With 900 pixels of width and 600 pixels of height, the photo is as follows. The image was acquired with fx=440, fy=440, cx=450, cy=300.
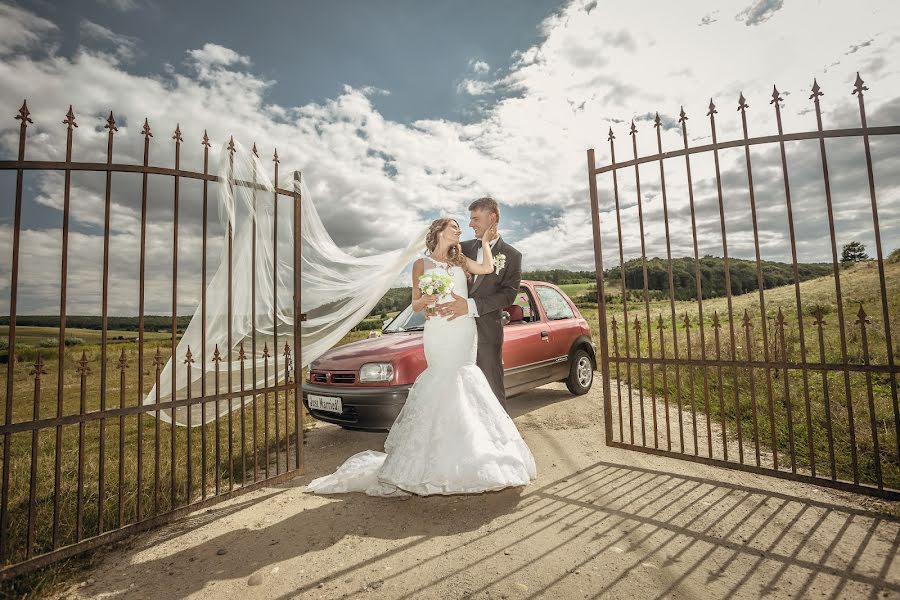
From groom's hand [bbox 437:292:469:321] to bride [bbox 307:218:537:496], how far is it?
0.15 ft

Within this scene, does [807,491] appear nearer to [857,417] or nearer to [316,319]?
[857,417]

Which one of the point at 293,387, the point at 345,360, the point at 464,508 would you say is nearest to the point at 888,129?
the point at 464,508

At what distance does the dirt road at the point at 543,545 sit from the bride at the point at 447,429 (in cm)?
21

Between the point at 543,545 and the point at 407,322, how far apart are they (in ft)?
10.8

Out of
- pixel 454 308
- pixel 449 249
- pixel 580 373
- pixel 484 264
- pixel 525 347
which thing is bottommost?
pixel 580 373

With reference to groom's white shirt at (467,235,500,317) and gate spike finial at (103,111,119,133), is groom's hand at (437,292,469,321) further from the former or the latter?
gate spike finial at (103,111,119,133)

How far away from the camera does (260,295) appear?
390 cm

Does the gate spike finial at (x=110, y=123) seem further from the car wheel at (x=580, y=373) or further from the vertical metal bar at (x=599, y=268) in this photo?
the car wheel at (x=580, y=373)

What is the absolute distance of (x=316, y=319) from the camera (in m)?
4.29

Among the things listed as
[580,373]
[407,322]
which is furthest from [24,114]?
[580,373]

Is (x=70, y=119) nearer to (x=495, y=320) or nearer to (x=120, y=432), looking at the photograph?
(x=120, y=432)

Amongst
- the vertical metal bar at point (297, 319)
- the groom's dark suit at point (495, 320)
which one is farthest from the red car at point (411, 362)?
the vertical metal bar at point (297, 319)

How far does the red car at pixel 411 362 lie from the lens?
4152 mm

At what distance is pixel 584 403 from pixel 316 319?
4.18 m
